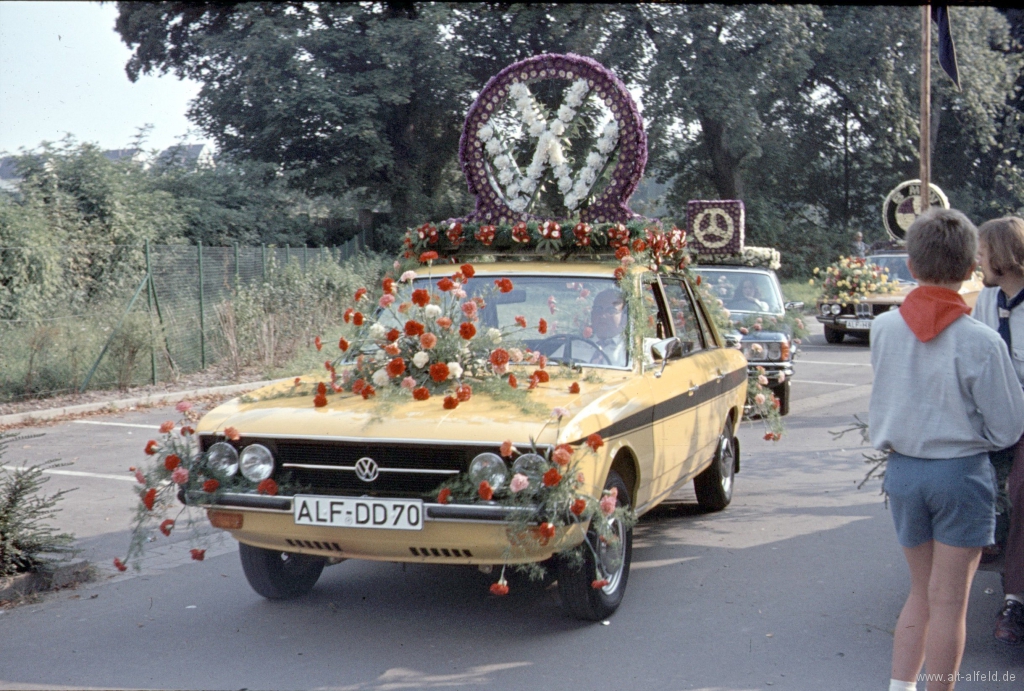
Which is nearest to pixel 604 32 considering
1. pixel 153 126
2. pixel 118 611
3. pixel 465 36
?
pixel 465 36

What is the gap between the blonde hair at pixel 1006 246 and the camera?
15.0ft

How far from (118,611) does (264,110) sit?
27.9m

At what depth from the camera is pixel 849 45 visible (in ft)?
129

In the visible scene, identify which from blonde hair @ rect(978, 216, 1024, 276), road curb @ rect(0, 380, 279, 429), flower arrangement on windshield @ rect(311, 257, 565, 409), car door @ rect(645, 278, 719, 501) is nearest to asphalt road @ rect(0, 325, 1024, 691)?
car door @ rect(645, 278, 719, 501)

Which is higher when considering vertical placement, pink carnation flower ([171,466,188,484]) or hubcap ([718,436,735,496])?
pink carnation flower ([171,466,188,484])

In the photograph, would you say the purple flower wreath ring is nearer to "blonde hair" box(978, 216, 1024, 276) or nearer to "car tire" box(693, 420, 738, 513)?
"car tire" box(693, 420, 738, 513)

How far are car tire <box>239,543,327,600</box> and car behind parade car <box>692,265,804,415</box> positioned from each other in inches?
254

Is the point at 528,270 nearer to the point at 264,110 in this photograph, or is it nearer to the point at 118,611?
the point at 118,611

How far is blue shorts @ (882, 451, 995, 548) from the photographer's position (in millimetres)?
3650

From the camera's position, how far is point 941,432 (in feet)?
12.1

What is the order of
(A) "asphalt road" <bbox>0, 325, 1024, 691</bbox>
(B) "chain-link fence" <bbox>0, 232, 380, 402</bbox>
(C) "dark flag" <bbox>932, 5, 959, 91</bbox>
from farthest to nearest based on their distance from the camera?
(B) "chain-link fence" <bbox>0, 232, 380, 402</bbox>
(C) "dark flag" <bbox>932, 5, 959, 91</bbox>
(A) "asphalt road" <bbox>0, 325, 1024, 691</bbox>

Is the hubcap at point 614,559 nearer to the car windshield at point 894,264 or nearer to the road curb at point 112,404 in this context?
the road curb at point 112,404

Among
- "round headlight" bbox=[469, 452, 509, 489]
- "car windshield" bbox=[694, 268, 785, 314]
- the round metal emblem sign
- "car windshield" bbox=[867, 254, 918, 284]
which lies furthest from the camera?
"car windshield" bbox=[867, 254, 918, 284]

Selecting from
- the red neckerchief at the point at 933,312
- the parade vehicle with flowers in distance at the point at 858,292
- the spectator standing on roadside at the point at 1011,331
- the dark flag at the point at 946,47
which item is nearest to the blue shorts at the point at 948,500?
the red neckerchief at the point at 933,312
